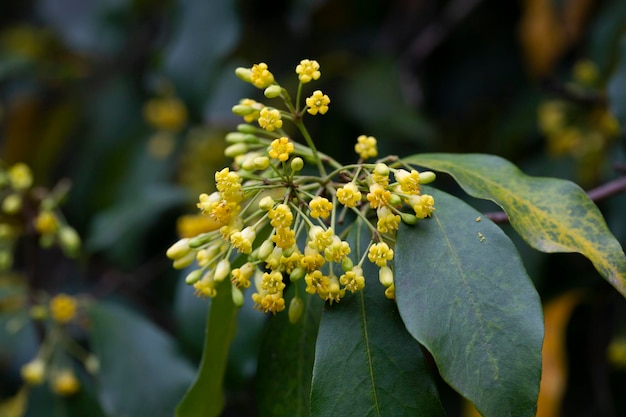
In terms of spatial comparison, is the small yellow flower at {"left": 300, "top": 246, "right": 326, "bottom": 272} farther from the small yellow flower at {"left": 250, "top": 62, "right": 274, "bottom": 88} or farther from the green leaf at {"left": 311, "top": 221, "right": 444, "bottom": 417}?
the small yellow flower at {"left": 250, "top": 62, "right": 274, "bottom": 88}

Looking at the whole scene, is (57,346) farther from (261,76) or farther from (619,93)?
(619,93)

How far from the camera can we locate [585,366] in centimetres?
208

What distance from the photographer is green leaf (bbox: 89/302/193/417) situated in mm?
1573

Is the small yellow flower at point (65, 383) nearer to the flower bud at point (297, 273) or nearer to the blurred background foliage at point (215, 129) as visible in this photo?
the blurred background foliage at point (215, 129)

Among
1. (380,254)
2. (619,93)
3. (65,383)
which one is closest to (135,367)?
(65,383)

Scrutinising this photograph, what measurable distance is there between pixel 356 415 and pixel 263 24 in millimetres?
2022

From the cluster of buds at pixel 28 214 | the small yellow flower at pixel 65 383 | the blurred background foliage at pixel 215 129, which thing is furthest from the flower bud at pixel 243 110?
the small yellow flower at pixel 65 383

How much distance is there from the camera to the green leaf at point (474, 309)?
2.66 feet

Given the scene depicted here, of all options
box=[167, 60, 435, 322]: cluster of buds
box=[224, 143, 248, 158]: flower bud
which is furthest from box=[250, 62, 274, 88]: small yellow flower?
box=[224, 143, 248, 158]: flower bud

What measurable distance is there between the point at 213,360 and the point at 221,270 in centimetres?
19

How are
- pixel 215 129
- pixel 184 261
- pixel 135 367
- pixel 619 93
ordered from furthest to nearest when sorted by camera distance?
pixel 215 129
pixel 135 367
pixel 619 93
pixel 184 261

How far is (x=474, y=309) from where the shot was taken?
2.78 ft

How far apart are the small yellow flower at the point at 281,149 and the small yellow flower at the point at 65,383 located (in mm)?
1108

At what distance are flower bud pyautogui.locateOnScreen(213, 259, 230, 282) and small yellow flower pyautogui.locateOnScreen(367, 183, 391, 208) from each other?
0.79ft
